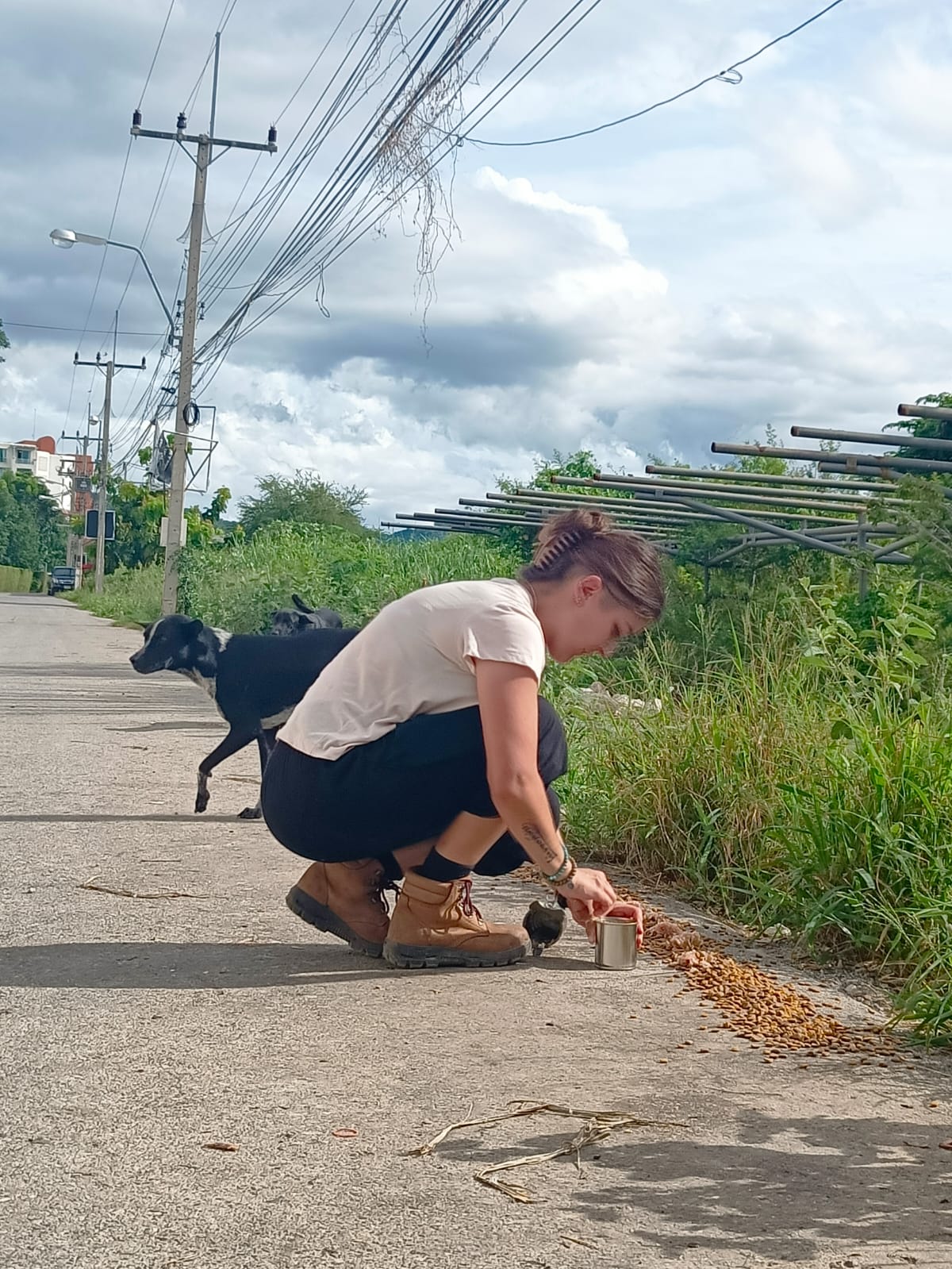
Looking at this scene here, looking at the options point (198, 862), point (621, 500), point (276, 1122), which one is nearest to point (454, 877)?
point (276, 1122)

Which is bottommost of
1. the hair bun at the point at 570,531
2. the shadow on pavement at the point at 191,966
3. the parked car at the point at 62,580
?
the shadow on pavement at the point at 191,966

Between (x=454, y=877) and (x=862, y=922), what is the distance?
54.7 inches

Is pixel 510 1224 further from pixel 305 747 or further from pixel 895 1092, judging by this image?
pixel 305 747

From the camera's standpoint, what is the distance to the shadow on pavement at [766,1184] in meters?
2.68

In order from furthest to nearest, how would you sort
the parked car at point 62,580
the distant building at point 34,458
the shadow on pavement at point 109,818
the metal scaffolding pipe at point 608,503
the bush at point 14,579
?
1. the distant building at point 34,458
2. the bush at point 14,579
3. the parked car at point 62,580
4. the metal scaffolding pipe at point 608,503
5. the shadow on pavement at point 109,818

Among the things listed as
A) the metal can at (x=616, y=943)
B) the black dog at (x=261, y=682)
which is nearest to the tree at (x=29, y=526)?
the black dog at (x=261, y=682)

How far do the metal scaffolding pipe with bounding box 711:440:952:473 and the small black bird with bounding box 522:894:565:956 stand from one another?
4.12 metres

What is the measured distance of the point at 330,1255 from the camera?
2.54 meters

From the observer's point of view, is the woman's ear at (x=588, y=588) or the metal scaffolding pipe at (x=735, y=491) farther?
the metal scaffolding pipe at (x=735, y=491)

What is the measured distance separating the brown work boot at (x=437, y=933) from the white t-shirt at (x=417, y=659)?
1.77 feet

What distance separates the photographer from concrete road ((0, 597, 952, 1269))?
2.64 m


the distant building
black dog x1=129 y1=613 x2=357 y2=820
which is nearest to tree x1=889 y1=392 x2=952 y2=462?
black dog x1=129 y1=613 x2=357 y2=820

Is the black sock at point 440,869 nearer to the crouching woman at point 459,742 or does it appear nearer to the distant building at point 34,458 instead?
the crouching woman at point 459,742

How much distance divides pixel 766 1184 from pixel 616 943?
54.8 inches
